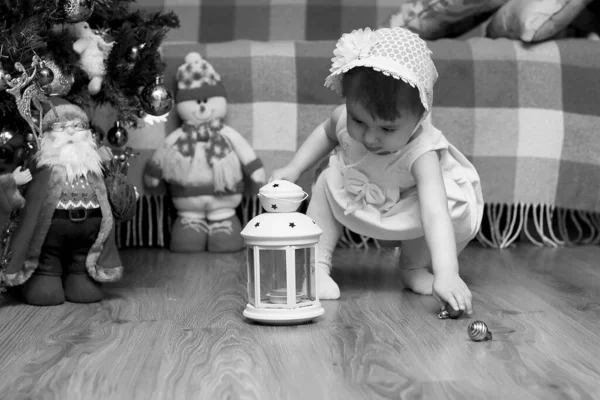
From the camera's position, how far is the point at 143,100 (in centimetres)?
166

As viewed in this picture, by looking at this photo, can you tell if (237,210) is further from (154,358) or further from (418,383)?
(418,383)

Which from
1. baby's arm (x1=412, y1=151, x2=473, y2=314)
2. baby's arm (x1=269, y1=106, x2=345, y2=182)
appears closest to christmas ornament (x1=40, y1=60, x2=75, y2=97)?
baby's arm (x1=269, y1=106, x2=345, y2=182)

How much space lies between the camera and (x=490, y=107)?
2.17m

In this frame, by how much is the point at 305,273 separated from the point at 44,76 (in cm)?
55

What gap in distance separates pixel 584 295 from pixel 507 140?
24.9 inches

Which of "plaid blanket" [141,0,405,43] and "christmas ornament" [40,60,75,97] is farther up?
"plaid blanket" [141,0,405,43]

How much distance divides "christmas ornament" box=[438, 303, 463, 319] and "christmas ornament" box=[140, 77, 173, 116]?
2.15 ft

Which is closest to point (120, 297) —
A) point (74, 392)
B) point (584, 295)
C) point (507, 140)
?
point (74, 392)

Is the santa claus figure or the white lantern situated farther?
the santa claus figure

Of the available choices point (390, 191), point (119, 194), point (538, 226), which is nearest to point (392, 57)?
point (390, 191)

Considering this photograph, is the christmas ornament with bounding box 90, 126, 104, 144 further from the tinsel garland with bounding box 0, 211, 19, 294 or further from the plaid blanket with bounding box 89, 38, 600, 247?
the plaid blanket with bounding box 89, 38, 600, 247

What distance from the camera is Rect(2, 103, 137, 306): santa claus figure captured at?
149 cm

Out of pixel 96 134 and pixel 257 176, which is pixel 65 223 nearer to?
pixel 96 134

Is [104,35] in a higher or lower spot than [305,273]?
higher
